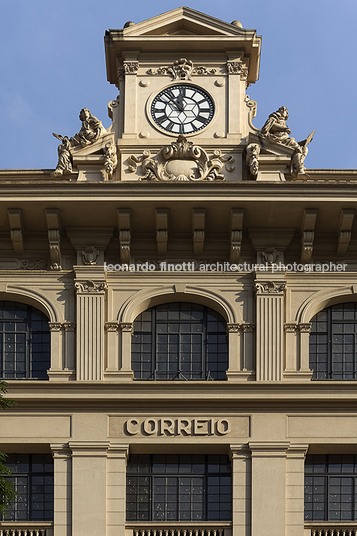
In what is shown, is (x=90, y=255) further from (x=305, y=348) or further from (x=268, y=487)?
(x=268, y=487)

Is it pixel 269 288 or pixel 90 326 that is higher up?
pixel 269 288

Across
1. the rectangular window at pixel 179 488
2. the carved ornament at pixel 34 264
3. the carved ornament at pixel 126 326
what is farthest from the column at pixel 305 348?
the carved ornament at pixel 34 264

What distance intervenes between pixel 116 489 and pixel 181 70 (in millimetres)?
12688

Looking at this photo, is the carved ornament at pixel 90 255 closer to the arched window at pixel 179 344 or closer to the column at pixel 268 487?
the arched window at pixel 179 344

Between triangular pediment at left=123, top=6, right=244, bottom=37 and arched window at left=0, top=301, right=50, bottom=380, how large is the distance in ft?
29.4

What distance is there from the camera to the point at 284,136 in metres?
36.0

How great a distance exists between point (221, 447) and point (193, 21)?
42.6ft

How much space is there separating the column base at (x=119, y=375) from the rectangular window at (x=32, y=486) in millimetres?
2612

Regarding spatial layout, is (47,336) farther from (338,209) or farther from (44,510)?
(338,209)

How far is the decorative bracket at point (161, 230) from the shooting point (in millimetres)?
34562

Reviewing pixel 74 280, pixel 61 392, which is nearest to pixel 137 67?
pixel 74 280

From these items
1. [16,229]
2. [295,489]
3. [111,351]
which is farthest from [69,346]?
[295,489]

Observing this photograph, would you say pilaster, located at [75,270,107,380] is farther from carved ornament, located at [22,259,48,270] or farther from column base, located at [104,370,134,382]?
carved ornament, located at [22,259,48,270]

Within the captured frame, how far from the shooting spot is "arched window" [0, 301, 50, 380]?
34.4 metres
